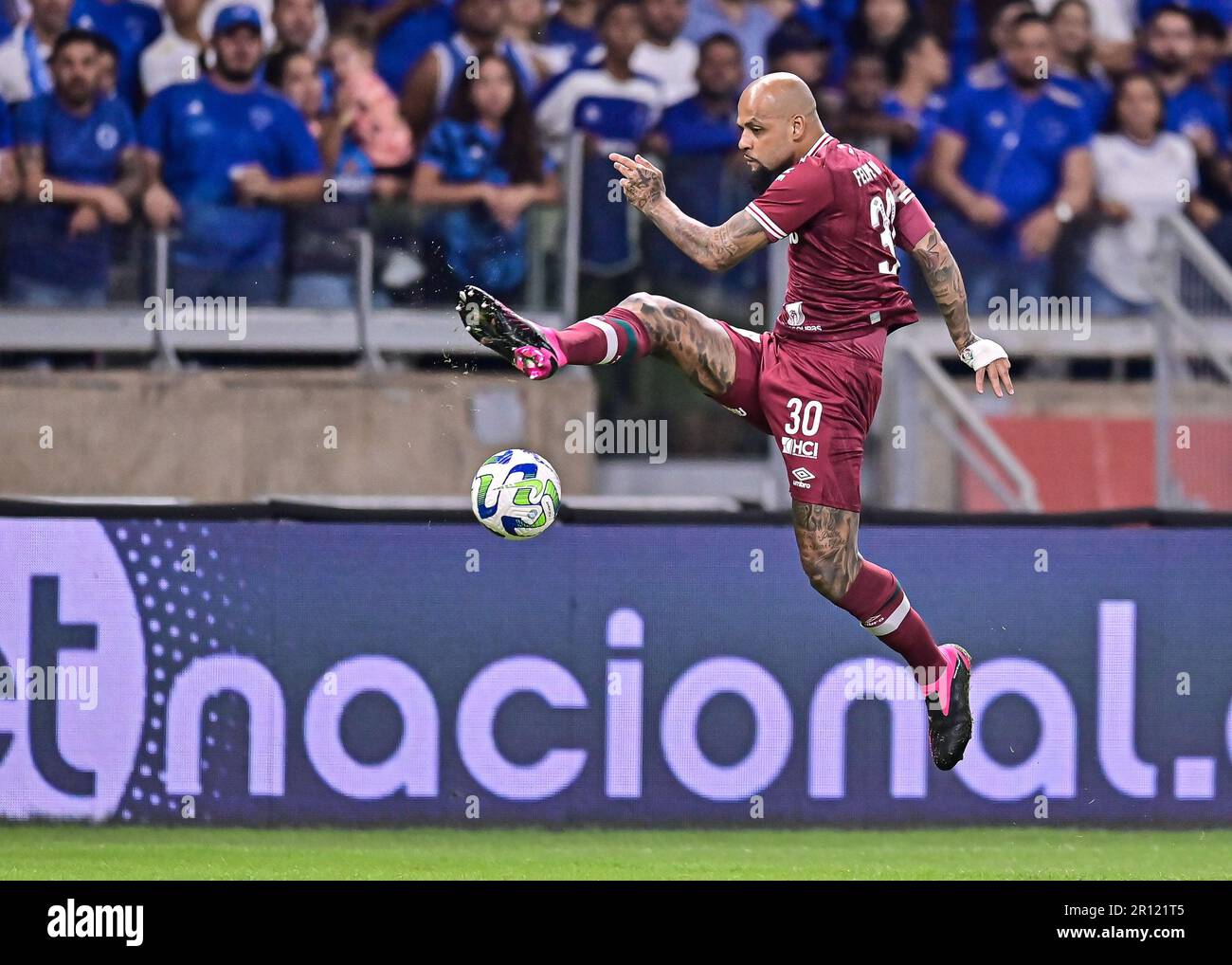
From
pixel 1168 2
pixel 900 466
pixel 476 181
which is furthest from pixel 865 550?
pixel 1168 2

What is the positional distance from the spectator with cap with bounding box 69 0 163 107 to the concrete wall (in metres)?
2.05

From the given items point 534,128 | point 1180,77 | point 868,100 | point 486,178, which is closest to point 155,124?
point 486,178

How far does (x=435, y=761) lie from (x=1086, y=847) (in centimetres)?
315

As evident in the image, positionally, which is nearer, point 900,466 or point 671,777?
point 671,777

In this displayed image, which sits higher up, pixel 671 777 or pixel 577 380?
pixel 577 380

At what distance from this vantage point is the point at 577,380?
36.9 feet

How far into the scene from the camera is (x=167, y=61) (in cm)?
1225

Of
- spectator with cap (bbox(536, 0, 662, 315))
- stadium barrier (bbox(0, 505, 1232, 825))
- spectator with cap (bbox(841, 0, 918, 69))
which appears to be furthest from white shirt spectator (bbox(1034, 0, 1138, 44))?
stadium barrier (bbox(0, 505, 1232, 825))

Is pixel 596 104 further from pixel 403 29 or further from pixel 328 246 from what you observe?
pixel 328 246

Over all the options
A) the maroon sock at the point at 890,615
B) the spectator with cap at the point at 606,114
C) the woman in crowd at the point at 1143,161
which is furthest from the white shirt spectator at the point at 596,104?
the maroon sock at the point at 890,615

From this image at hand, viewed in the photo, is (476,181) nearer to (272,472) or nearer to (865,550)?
(272,472)

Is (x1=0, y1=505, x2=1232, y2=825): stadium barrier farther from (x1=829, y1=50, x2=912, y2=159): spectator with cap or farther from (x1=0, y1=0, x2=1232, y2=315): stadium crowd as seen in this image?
(x1=829, y1=50, x2=912, y2=159): spectator with cap

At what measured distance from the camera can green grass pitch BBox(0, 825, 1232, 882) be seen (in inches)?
349

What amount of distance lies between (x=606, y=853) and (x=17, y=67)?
589cm
